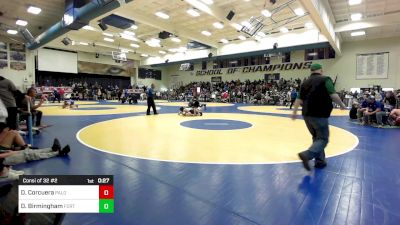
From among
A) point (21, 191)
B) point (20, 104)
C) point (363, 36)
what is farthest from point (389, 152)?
point (363, 36)

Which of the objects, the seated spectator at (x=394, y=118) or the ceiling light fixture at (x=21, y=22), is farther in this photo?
the ceiling light fixture at (x=21, y=22)

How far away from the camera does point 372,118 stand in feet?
27.7

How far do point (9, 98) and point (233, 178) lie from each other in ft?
14.3

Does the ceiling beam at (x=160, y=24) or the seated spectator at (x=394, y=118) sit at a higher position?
the ceiling beam at (x=160, y=24)

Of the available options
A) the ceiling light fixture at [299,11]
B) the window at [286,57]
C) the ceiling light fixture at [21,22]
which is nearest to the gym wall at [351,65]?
the window at [286,57]

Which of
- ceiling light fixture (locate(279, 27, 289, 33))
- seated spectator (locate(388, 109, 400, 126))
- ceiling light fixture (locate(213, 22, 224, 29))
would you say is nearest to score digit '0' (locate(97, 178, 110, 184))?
seated spectator (locate(388, 109, 400, 126))

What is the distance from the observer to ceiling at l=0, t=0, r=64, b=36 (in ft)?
42.7

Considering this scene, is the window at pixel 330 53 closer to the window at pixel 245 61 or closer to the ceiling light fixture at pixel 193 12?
the window at pixel 245 61

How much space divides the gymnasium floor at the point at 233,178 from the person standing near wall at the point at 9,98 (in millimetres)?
752

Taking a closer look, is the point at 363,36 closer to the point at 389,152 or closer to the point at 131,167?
the point at 389,152

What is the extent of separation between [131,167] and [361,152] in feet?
13.9

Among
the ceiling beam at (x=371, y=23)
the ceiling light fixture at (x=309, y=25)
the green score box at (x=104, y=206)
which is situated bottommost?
the green score box at (x=104, y=206)

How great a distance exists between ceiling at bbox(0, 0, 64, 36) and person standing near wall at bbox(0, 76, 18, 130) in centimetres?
1044
